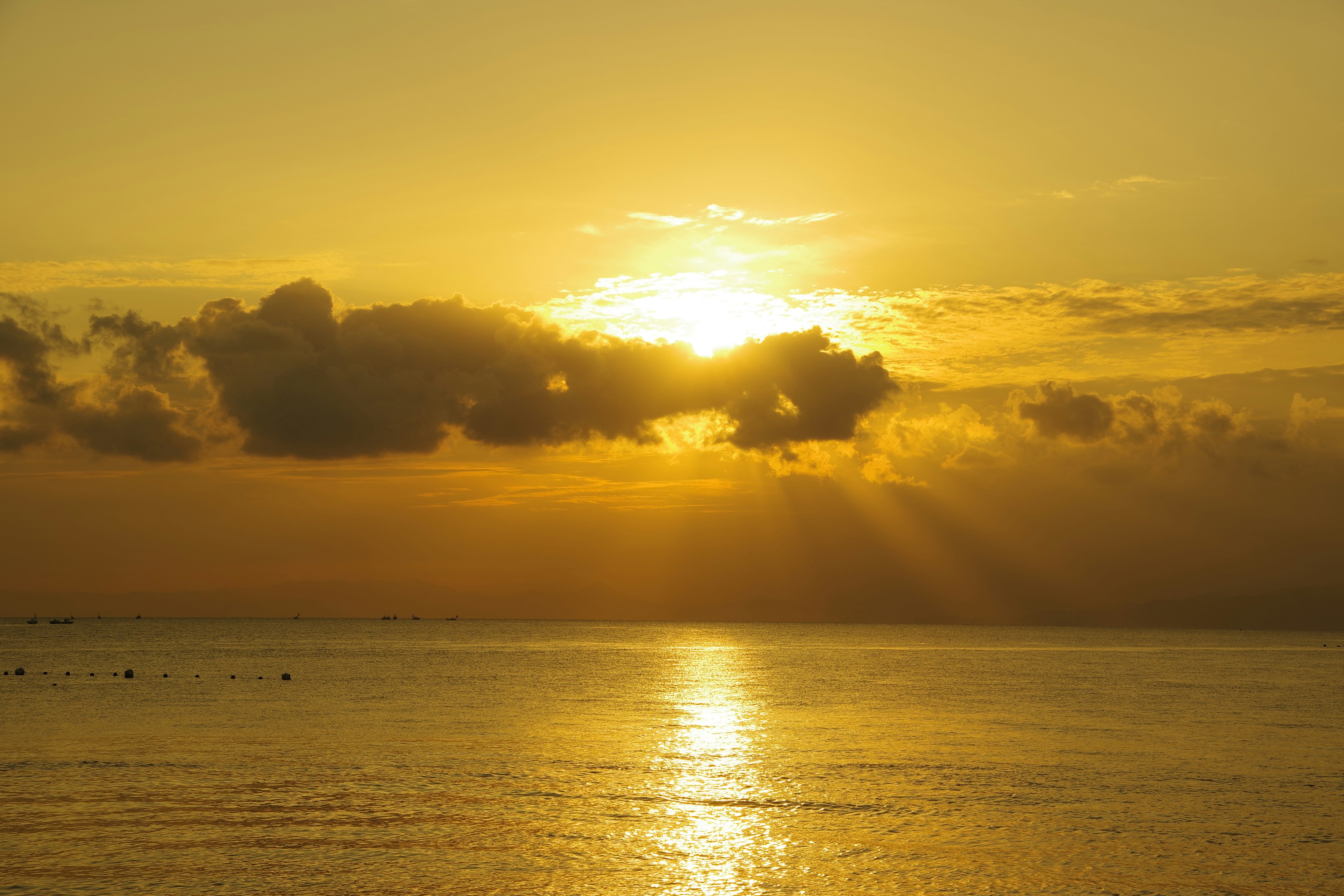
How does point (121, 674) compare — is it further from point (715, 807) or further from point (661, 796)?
point (715, 807)

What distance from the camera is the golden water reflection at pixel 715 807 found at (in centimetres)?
2935

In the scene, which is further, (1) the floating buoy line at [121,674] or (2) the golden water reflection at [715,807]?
(1) the floating buoy line at [121,674]

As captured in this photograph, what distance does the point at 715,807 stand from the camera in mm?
38344

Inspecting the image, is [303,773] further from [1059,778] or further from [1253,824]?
[1253,824]

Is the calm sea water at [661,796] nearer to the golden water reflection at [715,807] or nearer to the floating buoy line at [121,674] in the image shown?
the golden water reflection at [715,807]

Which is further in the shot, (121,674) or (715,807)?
(121,674)

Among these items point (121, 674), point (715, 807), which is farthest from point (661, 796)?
point (121, 674)

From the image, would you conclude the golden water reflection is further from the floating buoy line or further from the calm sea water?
the floating buoy line

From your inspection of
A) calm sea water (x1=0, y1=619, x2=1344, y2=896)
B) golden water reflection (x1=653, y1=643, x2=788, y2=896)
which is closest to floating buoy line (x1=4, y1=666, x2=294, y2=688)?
calm sea water (x1=0, y1=619, x2=1344, y2=896)

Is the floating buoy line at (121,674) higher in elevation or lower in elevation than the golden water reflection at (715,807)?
lower

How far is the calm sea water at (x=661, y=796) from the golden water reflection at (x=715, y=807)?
0.15 metres

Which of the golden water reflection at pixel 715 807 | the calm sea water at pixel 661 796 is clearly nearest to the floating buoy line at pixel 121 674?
the calm sea water at pixel 661 796

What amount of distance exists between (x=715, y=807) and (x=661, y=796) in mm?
2976

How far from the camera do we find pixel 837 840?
33625 mm
